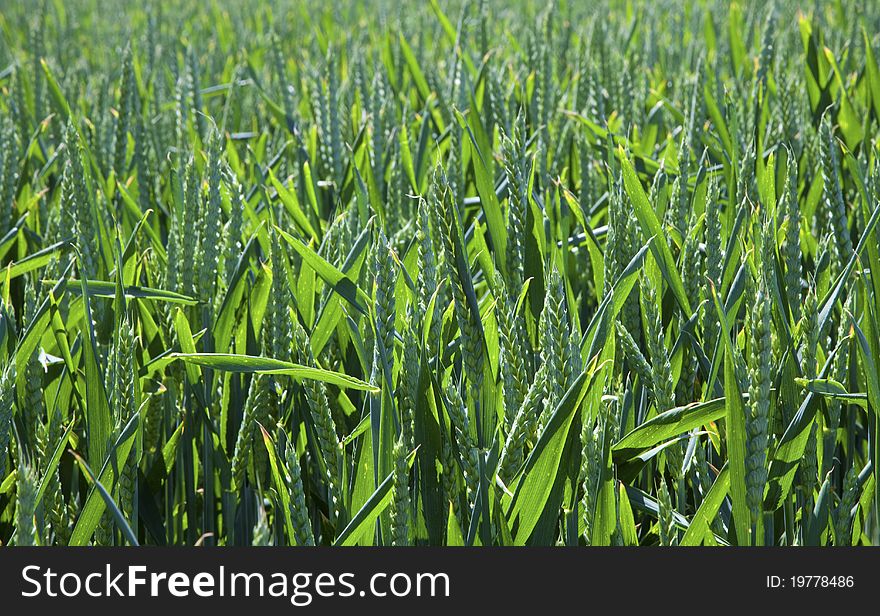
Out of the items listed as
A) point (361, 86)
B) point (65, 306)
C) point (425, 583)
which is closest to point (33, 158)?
point (361, 86)

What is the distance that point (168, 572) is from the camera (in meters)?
0.58

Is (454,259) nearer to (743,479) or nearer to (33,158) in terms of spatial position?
(743,479)

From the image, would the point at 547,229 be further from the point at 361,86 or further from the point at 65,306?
the point at 361,86

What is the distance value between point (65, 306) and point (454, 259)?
439mm

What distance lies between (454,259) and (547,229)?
1.04 ft

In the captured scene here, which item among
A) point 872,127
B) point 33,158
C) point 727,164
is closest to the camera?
point 727,164

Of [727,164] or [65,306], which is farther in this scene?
[727,164]

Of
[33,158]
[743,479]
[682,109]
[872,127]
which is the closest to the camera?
[743,479]

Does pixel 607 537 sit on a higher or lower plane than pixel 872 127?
lower

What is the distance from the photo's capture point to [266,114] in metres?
1.87

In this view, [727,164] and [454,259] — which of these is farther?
[727,164]

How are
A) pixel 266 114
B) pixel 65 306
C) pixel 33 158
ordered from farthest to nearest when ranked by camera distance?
pixel 266 114, pixel 33 158, pixel 65 306

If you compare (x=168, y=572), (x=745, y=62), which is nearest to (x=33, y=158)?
(x=168, y=572)

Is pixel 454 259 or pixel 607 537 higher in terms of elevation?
pixel 454 259
